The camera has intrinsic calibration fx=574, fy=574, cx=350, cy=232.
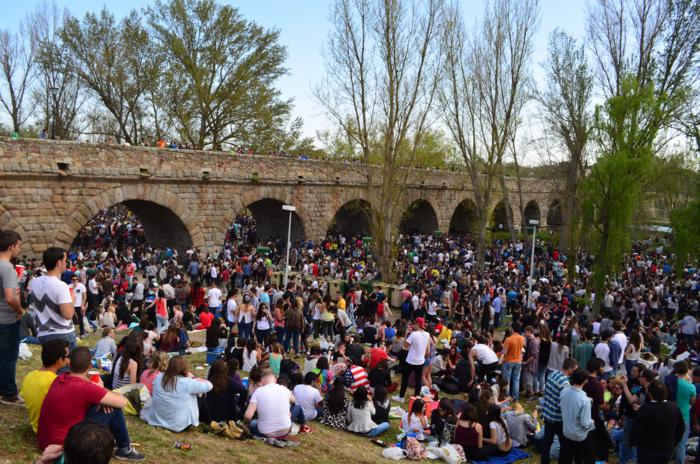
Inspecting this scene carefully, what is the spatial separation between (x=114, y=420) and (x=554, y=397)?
13.8 ft

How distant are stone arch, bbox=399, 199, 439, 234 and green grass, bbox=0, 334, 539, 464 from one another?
27.2m

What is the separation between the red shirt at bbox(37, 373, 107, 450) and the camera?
13.3ft

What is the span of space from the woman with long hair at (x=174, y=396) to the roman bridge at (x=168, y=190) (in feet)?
44.7

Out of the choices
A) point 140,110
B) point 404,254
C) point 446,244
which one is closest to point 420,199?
point 446,244

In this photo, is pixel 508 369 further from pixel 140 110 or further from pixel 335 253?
pixel 140 110

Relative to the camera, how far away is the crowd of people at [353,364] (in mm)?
4934

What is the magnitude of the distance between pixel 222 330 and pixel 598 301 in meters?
10.9

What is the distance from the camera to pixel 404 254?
88.9 ft

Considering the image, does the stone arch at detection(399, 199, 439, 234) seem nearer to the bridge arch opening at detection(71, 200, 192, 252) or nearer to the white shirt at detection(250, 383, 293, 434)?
the bridge arch opening at detection(71, 200, 192, 252)

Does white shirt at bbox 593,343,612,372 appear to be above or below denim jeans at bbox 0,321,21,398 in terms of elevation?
below

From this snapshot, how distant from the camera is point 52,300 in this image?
4.86 metres

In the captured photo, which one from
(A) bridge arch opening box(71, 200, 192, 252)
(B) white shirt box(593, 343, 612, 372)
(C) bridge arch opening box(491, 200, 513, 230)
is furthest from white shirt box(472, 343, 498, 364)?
(C) bridge arch opening box(491, 200, 513, 230)

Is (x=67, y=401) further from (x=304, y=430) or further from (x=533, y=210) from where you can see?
(x=533, y=210)

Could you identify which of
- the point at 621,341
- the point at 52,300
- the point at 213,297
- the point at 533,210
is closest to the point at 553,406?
the point at 621,341
